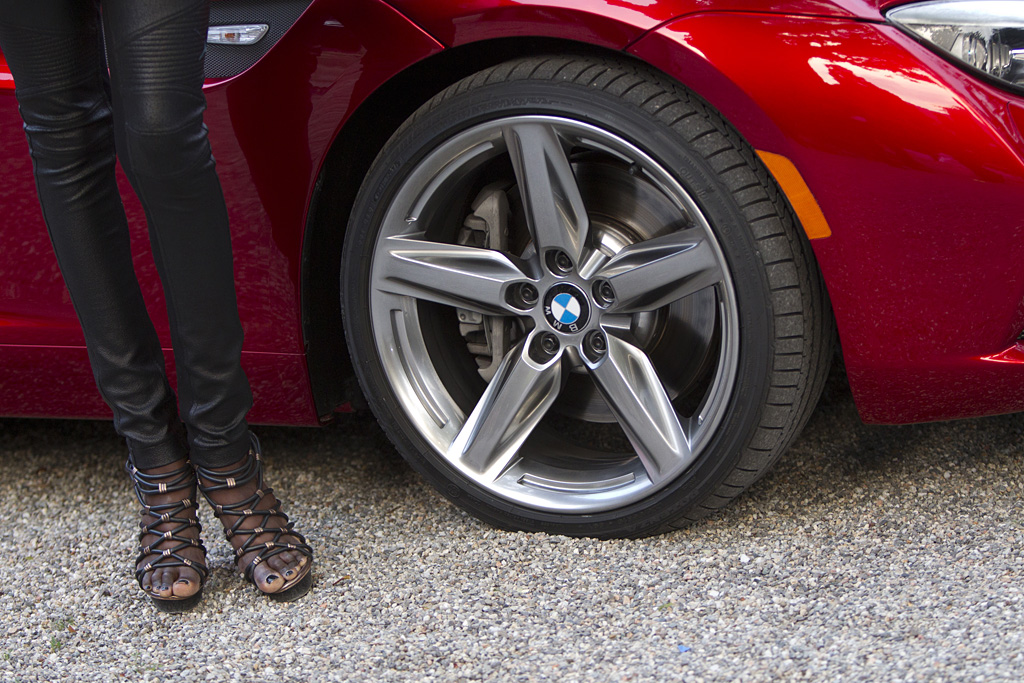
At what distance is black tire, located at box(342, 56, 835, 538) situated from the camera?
1.71 m

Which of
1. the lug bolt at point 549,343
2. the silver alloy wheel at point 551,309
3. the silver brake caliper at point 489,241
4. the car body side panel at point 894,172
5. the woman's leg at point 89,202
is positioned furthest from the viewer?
the silver brake caliper at point 489,241

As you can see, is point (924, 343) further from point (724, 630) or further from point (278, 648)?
point (278, 648)

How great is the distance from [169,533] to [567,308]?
2.80 feet

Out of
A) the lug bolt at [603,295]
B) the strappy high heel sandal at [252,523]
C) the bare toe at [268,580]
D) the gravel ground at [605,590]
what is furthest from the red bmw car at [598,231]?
the bare toe at [268,580]

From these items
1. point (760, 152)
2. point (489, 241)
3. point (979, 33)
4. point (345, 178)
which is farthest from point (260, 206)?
point (979, 33)

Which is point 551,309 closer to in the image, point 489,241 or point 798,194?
point 489,241

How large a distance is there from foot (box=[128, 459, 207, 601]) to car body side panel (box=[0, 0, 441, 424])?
0.89ft

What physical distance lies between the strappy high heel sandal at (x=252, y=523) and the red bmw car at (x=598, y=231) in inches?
9.9

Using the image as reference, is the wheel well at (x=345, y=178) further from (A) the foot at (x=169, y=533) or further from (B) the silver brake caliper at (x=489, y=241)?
(A) the foot at (x=169, y=533)

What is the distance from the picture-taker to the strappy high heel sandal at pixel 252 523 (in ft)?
6.19

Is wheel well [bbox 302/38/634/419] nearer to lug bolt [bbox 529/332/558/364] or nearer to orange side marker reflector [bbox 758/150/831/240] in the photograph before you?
orange side marker reflector [bbox 758/150/831/240]

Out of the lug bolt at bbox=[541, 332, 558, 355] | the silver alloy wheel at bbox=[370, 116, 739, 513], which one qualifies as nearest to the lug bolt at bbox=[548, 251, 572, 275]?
the silver alloy wheel at bbox=[370, 116, 739, 513]

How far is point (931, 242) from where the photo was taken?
5.25 feet

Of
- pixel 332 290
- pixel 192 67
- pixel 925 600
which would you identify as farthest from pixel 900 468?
pixel 192 67
